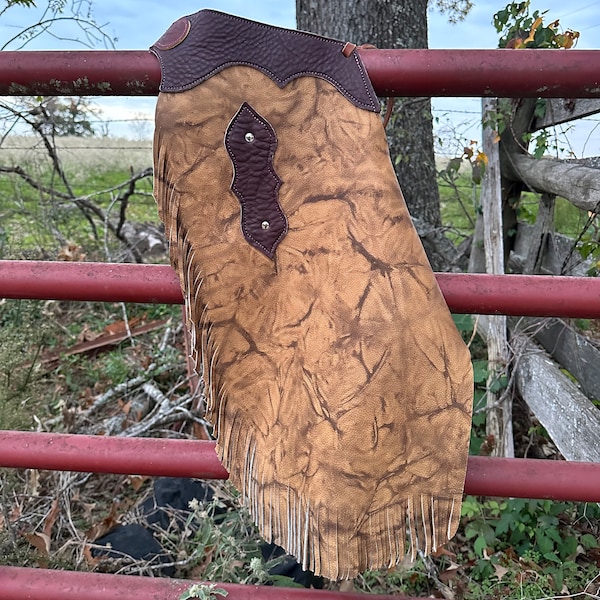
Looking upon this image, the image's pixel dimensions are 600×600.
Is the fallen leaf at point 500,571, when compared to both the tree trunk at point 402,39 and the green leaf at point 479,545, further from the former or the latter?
the tree trunk at point 402,39

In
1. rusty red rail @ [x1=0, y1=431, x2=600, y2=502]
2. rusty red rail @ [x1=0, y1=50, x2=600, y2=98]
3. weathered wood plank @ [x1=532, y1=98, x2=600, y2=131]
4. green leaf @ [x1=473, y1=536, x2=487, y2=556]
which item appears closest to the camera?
rusty red rail @ [x1=0, y1=50, x2=600, y2=98]

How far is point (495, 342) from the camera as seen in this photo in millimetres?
2543

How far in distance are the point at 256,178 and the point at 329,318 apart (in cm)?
28

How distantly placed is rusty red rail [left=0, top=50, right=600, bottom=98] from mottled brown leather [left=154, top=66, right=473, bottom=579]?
0.23ft

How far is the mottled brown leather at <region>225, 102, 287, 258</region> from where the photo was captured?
98 cm

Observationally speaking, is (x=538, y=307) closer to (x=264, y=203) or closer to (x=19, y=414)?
(x=264, y=203)

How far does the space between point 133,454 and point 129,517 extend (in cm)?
124

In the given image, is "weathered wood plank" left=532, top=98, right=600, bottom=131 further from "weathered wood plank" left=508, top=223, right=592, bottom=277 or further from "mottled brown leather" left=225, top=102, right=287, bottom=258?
"mottled brown leather" left=225, top=102, right=287, bottom=258

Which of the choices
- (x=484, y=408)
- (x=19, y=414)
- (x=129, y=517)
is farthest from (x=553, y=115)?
(x=19, y=414)

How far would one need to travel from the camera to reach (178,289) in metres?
1.03

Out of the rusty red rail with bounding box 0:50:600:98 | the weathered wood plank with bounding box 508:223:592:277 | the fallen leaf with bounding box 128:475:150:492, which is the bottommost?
the fallen leaf with bounding box 128:475:150:492

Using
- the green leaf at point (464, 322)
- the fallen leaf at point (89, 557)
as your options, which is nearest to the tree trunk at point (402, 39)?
the green leaf at point (464, 322)

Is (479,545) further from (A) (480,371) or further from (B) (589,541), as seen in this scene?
(A) (480,371)

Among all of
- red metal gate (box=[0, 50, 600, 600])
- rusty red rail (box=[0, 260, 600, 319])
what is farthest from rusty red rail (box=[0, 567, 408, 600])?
rusty red rail (box=[0, 260, 600, 319])
